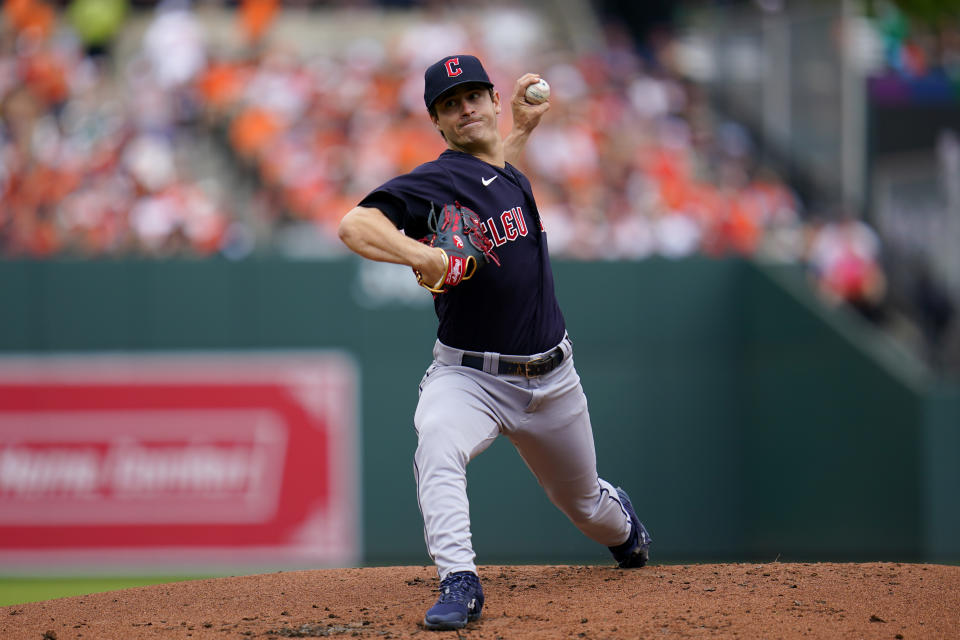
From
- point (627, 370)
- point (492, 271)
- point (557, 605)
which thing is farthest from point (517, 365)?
point (627, 370)

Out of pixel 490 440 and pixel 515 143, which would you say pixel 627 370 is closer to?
pixel 515 143

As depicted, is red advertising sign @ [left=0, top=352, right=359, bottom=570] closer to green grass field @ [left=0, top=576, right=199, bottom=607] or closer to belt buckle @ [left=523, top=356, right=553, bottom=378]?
green grass field @ [left=0, top=576, right=199, bottom=607]

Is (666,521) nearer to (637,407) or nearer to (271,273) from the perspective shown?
(637,407)

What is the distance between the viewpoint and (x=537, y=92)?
4.68 metres

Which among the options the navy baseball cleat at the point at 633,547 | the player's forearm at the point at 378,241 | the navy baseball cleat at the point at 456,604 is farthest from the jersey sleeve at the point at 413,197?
the navy baseball cleat at the point at 633,547

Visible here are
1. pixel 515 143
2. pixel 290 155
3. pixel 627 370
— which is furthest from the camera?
pixel 290 155

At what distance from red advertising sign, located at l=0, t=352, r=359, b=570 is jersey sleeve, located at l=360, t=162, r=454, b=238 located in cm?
557

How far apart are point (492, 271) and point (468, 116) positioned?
58cm

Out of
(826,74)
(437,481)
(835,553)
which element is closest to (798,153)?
(826,74)

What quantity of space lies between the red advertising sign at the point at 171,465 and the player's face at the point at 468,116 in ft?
17.9

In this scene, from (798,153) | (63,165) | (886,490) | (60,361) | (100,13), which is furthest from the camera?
(798,153)

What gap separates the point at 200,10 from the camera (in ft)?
47.8

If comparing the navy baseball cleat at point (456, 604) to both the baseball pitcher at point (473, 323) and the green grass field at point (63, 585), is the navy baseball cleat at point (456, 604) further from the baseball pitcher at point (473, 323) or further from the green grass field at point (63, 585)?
the green grass field at point (63, 585)

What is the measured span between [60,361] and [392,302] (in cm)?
269
